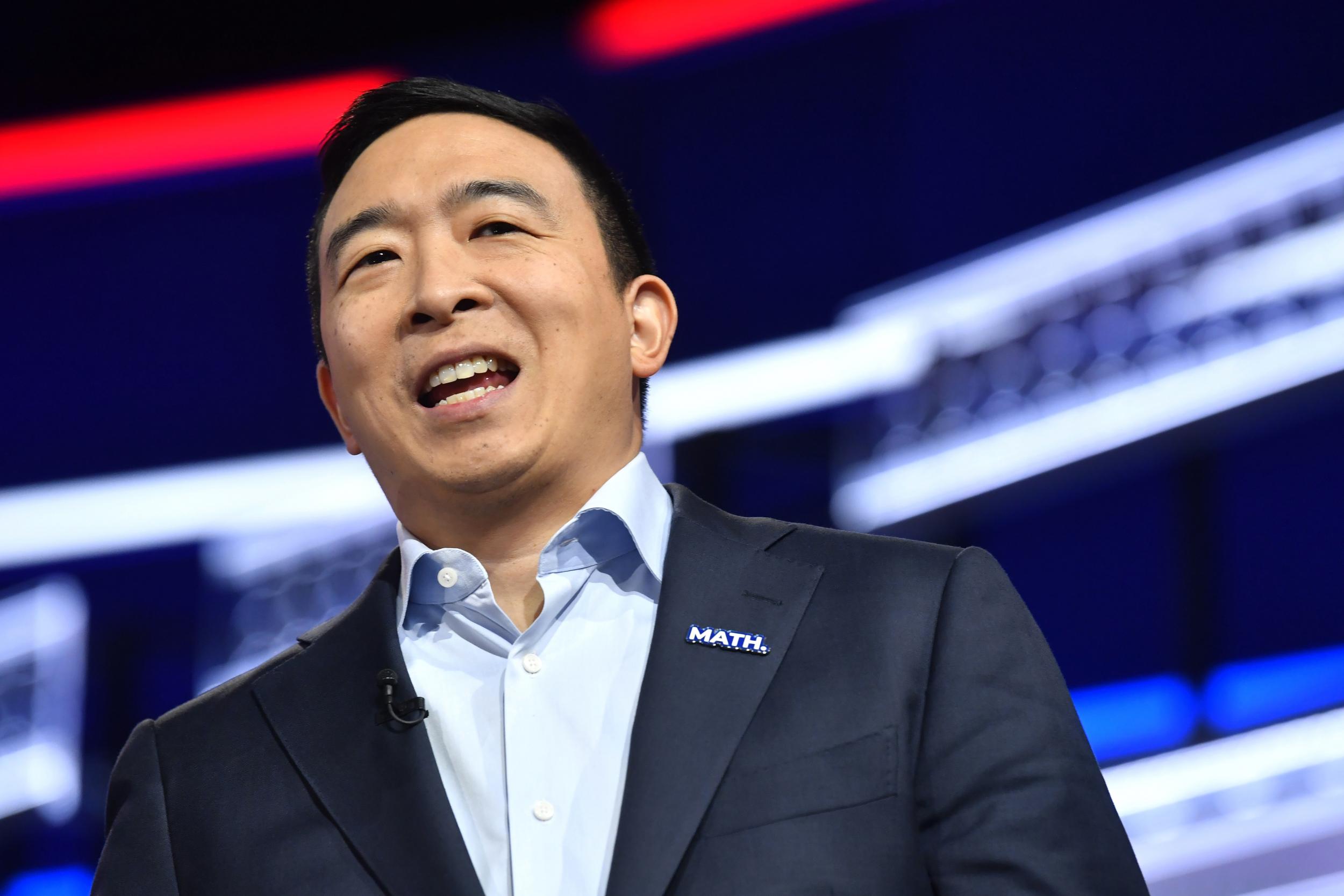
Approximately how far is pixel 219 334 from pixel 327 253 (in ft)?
4.92

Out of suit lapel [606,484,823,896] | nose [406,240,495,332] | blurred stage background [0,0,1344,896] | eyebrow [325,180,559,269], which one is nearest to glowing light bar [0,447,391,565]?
blurred stage background [0,0,1344,896]

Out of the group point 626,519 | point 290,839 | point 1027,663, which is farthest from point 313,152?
point 1027,663

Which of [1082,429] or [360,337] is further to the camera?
[1082,429]

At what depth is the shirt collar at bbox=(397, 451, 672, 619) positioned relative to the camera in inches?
59.2

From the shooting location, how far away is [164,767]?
144cm

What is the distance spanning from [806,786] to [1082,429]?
1375 millimetres

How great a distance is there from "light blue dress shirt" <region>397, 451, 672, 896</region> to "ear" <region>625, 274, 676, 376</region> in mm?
162

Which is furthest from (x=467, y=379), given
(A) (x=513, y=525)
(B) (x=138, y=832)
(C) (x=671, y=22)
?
(C) (x=671, y=22)

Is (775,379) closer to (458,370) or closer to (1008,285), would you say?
(1008,285)

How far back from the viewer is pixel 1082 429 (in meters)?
2.42

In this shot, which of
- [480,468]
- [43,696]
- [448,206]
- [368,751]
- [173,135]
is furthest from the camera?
[173,135]

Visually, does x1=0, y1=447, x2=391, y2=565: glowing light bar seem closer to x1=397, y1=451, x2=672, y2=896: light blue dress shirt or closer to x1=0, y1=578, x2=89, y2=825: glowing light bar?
x1=0, y1=578, x2=89, y2=825: glowing light bar

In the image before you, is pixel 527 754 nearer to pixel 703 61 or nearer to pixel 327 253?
pixel 327 253

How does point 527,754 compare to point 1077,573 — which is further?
point 1077,573
